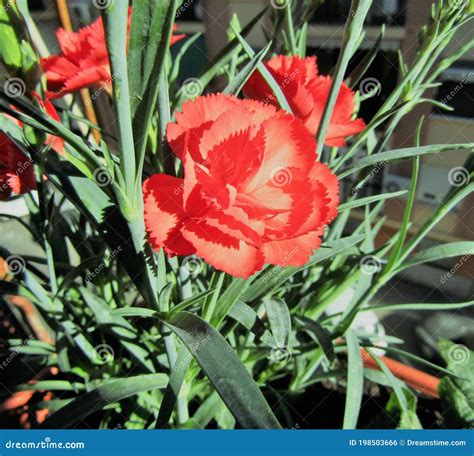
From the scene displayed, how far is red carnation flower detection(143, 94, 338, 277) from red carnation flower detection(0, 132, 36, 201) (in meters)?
0.11

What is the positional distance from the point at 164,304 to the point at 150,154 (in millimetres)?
143

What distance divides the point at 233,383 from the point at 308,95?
0.22 meters

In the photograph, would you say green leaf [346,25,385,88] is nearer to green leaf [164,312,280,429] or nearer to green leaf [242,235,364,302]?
green leaf [242,235,364,302]

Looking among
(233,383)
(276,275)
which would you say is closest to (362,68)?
(276,275)

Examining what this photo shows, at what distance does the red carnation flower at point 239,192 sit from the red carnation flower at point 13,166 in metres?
0.11

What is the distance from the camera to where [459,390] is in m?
0.53

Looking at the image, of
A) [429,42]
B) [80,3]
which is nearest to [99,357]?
[429,42]

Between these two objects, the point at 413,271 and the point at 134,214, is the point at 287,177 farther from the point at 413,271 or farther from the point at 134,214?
the point at 413,271

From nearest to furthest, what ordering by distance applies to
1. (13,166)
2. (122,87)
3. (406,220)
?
(122,87) < (13,166) < (406,220)

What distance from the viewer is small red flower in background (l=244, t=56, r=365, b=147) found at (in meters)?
0.36

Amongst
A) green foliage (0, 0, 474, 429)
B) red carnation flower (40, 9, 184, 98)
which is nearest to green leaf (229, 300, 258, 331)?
green foliage (0, 0, 474, 429)

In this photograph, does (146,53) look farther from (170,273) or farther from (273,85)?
(170,273)

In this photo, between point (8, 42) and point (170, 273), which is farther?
point (170, 273)

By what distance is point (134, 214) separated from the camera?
296 millimetres
